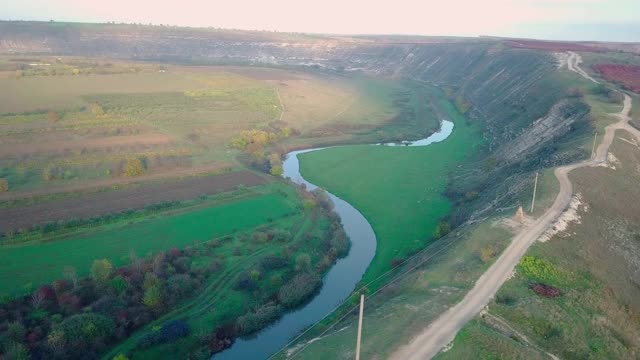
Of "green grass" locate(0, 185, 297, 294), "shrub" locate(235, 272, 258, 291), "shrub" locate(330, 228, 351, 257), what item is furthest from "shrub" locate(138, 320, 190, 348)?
"shrub" locate(330, 228, 351, 257)

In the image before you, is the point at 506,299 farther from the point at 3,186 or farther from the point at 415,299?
the point at 3,186

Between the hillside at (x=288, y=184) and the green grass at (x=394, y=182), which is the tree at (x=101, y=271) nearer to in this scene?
the hillside at (x=288, y=184)

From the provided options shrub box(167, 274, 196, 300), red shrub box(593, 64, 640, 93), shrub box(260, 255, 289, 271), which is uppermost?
red shrub box(593, 64, 640, 93)

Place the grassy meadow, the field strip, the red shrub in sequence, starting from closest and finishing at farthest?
the grassy meadow < the field strip < the red shrub

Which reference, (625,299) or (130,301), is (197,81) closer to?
(130,301)

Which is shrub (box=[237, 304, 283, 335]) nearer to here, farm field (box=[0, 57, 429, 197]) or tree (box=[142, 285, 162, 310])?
tree (box=[142, 285, 162, 310])

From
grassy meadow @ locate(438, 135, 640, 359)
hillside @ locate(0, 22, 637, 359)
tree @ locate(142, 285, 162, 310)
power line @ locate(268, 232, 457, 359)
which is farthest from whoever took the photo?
tree @ locate(142, 285, 162, 310)

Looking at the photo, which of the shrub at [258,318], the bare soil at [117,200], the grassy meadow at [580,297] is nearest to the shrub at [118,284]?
the shrub at [258,318]
